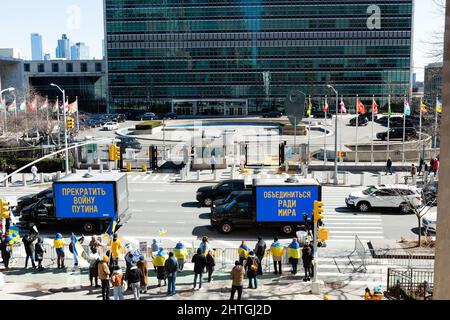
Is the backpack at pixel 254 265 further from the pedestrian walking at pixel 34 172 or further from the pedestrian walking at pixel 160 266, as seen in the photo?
the pedestrian walking at pixel 34 172

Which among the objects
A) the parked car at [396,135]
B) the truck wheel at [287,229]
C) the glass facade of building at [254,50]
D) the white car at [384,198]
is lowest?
the truck wheel at [287,229]

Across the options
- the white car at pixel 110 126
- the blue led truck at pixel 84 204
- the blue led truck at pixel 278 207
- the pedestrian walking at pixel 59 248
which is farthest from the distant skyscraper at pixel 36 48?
the pedestrian walking at pixel 59 248

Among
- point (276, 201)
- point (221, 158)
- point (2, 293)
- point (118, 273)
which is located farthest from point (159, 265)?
point (221, 158)

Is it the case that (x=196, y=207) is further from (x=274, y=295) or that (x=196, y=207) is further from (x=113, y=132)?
(x=113, y=132)

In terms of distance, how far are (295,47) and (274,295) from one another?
105832mm

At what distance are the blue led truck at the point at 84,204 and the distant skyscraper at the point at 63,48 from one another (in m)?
101

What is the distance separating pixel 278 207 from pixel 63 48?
366 ft

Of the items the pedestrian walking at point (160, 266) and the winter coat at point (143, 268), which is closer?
the winter coat at point (143, 268)

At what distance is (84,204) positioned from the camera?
2402 cm

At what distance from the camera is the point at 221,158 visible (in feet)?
144

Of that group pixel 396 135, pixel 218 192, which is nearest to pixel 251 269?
pixel 218 192

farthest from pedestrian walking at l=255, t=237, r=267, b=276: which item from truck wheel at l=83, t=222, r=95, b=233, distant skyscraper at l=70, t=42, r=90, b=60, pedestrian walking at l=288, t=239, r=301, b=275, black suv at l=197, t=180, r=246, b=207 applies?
distant skyscraper at l=70, t=42, r=90, b=60

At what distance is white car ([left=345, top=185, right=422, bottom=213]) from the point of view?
89.4ft

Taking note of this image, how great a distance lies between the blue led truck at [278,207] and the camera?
23.4 m
